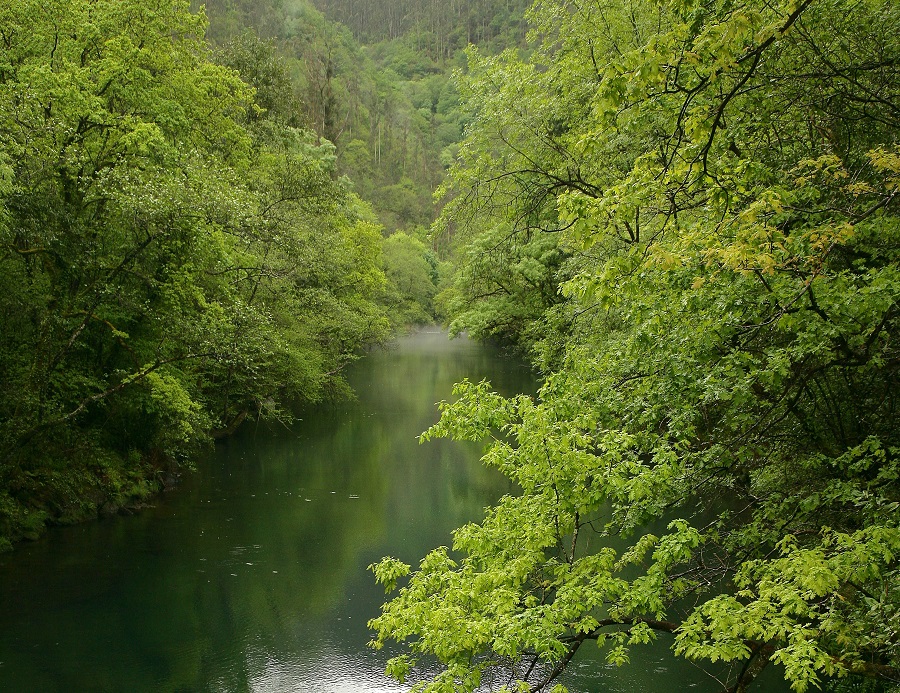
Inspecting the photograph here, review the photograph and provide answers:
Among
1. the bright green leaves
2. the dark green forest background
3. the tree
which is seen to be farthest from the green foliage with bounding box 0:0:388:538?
the bright green leaves

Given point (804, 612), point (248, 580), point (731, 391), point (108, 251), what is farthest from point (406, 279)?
point (804, 612)

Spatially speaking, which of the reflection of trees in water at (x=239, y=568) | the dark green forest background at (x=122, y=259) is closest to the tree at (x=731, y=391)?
the reflection of trees in water at (x=239, y=568)

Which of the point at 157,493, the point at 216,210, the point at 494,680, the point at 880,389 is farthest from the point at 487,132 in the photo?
the point at 157,493

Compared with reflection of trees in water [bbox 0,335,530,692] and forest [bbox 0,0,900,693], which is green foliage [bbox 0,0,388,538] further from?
reflection of trees in water [bbox 0,335,530,692]

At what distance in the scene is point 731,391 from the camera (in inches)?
223

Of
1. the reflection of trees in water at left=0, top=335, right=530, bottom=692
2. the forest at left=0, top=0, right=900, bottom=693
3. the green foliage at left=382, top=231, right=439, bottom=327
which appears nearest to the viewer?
the forest at left=0, top=0, right=900, bottom=693

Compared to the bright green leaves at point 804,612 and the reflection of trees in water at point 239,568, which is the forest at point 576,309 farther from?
the reflection of trees in water at point 239,568

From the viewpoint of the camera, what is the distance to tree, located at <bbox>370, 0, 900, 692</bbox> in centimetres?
452

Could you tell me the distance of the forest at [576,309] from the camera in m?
4.96

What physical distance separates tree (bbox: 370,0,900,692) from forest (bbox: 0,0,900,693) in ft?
0.14

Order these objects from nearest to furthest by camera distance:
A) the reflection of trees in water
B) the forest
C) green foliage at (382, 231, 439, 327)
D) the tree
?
the tree → the forest → the reflection of trees in water → green foliage at (382, 231, 439, 327)

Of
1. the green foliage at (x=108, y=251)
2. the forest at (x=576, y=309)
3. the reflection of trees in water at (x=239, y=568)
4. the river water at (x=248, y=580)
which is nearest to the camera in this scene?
the forest at (x=576, y=309)

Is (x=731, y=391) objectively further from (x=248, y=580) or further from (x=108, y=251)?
(x=108, y=251)

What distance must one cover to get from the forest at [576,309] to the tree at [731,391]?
4cm
